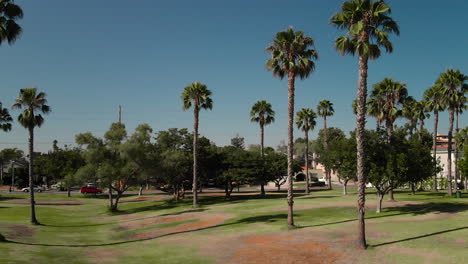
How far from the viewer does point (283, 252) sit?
19.8 metres

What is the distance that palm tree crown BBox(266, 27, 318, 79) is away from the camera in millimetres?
27719

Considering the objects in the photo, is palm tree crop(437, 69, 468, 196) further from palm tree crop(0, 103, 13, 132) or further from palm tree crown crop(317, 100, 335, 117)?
palm tree crop(0, 103, 13, 132)

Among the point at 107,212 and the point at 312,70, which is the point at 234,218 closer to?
the point at 312,70

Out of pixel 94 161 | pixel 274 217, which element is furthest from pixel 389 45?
pixel 94 161

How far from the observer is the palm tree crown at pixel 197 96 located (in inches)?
1865

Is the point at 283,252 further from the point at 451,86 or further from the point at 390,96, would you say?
the point at 451,86

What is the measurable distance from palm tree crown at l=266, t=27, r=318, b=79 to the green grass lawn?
12263mm

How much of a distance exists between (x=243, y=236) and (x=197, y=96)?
26155 millimetres

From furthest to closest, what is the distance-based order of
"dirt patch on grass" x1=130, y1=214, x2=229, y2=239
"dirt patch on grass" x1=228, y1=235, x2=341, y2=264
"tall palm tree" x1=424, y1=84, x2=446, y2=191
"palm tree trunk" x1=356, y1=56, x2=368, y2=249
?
"tall palm tree" x1=424, y1=84, x2=446, y2=191 → "dirt patch on grass" x1=130, y1=214, x2=229, y2=239 → "palm tree trunk" x1=356, y1=56, x2=368, y2=249 → "dirt patch on grass" x1=228, y1=235, x2=341, y2=264

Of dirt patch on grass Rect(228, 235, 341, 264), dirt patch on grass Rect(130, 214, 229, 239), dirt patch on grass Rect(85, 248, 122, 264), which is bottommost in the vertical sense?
dirt patch on grass Rect(130, 214, 229, 239)

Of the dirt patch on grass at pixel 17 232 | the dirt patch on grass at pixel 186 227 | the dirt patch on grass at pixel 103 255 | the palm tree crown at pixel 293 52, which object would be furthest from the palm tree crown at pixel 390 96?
the dirt patch on grass at pixel 17 232

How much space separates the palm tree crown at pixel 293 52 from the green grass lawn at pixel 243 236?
12263 millimetres

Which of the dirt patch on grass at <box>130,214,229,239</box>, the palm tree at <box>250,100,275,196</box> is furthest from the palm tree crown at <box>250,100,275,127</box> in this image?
the dirt patch on grass at <box>130,214,229,239</box>

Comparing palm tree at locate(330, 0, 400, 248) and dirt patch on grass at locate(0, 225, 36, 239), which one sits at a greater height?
palm tree at locate(330, 0, 400, 248)
